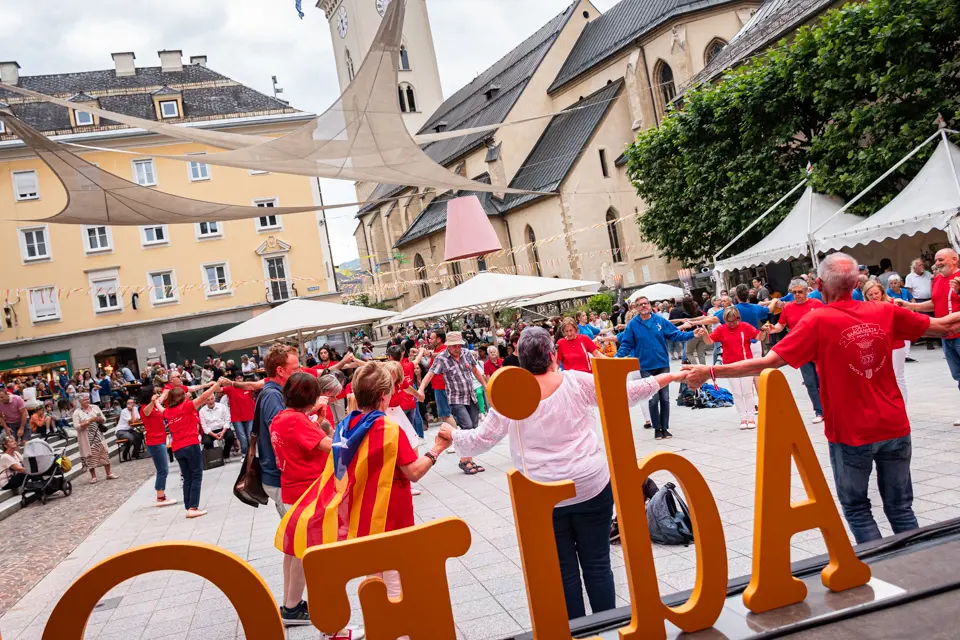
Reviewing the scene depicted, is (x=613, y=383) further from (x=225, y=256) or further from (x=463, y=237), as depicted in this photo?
(x=225, y=256)

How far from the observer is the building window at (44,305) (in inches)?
1383

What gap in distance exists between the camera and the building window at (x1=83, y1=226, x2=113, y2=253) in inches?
1395

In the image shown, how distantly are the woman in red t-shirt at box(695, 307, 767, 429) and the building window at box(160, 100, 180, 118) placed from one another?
36.8m

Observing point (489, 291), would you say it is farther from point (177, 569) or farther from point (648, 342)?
point (177, 569)

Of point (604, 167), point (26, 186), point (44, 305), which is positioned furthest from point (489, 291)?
point (26, 186)

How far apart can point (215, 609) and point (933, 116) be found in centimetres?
1772

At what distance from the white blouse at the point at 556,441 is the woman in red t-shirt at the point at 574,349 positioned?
6346 mm

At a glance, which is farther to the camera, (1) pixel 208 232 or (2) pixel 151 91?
(2) pixel 151 91

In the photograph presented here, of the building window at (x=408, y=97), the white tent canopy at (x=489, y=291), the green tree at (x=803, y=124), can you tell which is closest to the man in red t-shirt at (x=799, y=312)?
the white tent canopy at (x=489, y=291)

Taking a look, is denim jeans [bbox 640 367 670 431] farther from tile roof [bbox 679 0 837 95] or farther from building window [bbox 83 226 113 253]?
building window [bbox 83 226 113 253]

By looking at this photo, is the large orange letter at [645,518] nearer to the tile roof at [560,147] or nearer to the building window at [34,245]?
the tile roof at [560,147]

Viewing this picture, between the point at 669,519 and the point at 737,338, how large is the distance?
440 cm

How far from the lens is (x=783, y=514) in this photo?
318cm

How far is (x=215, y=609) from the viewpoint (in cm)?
539
